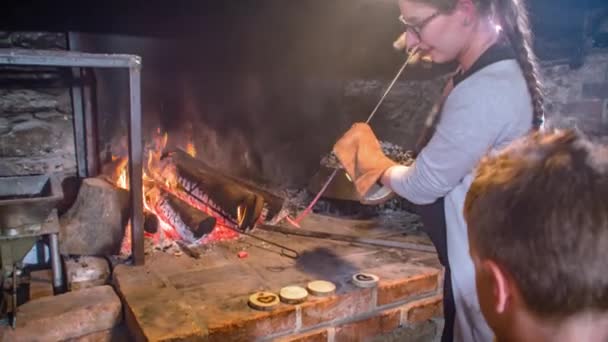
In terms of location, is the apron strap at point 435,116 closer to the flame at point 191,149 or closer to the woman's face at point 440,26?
the woman's face at point 440,26

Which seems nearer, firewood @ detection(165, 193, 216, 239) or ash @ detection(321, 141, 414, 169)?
firewood @ detection(165, 193, 216, 239)

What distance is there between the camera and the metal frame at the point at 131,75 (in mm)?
1445

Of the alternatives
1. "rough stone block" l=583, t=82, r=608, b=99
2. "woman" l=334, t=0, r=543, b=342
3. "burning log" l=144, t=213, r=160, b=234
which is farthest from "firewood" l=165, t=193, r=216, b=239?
"rough stone block" l=583, t=82, r=608, b=99

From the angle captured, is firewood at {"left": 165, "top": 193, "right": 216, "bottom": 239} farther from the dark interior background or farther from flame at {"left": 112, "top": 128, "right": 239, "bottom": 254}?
the dark interior background

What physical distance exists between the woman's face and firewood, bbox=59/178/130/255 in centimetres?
136

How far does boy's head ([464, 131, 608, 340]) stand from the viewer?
21.6 inches

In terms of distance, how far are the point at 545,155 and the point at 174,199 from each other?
1891mm

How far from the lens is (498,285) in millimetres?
630

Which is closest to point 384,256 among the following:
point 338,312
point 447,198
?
point 338,312

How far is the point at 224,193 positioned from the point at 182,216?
235 mm

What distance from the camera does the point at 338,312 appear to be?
1547mm

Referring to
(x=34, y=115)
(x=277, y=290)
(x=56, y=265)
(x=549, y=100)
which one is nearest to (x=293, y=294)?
(x=277, y=290)

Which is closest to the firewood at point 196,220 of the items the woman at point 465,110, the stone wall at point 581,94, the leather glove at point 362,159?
the leather glove at point 362,159

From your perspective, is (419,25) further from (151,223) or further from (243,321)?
(151,223)
